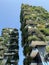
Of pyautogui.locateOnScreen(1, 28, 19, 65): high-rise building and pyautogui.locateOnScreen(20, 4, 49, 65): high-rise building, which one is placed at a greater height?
pyautogui.locateOnScreen(20, 4, 49, 65): high-rise building

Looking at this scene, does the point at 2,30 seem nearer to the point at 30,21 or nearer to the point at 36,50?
the point at 30,21

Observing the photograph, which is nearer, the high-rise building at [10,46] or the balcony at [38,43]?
the balcony at [38,43]

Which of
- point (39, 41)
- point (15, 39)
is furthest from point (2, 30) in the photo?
point (39, 41)

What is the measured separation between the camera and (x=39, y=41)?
21031 millimetres

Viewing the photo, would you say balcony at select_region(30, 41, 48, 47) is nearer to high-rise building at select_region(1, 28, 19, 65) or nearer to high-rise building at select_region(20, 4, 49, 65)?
high-rise building at select_region(20, 4, 49, 65)

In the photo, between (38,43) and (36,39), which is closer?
(38,43)

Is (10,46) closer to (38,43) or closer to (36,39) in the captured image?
(36,39)

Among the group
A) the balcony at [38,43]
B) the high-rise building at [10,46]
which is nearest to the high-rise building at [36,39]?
the balcony at [38,43]

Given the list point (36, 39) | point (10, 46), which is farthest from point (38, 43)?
point (10, 46)

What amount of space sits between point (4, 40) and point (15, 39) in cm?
164

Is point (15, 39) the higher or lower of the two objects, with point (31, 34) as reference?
lower

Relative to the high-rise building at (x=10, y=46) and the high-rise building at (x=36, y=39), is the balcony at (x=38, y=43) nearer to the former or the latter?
the high-rise building at (x=36, y=39)

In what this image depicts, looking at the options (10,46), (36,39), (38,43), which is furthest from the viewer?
(10,46)

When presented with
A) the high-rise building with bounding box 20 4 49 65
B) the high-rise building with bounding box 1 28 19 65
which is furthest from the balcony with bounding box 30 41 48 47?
the high-rise building with bounding box 1 28 19 65
